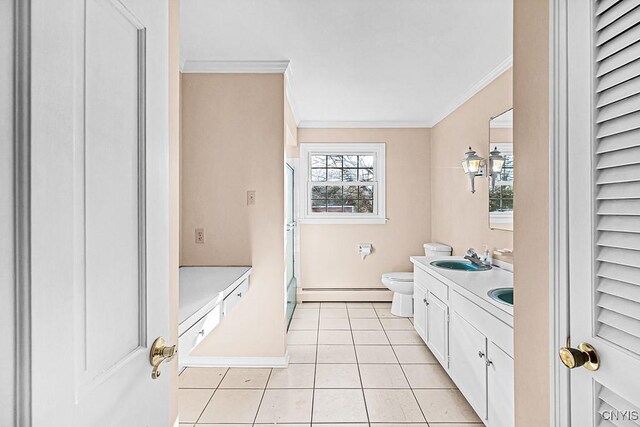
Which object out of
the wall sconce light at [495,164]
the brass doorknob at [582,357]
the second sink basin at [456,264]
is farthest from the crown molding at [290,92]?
the brass doorknob at [582,357]

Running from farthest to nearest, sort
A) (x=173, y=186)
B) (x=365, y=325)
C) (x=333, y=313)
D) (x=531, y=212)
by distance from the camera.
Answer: (x=333, y=313), (x=365, y=325), (x=173, y=186), (x=531, y=212)

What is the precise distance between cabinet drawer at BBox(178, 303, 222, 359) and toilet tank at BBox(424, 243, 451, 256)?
2.86 m

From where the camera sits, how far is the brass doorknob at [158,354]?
90cm

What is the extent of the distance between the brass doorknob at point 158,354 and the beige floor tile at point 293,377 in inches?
72.1

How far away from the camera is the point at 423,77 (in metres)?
3.13

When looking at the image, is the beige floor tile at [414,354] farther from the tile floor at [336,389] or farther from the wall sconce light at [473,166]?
the wall sconce light at [473,166]

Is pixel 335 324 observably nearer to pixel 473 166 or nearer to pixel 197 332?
pixel 473 166

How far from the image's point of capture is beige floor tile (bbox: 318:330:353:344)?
3.39 meters

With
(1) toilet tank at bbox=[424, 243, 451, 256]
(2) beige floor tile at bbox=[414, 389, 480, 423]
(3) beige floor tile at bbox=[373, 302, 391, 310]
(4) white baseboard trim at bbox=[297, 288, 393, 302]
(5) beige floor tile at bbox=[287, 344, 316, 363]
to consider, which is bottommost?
(2) beige floor tile at bbox=[414, 389, 480, 423]

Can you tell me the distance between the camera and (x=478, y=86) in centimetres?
321

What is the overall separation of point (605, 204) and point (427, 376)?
221 cm

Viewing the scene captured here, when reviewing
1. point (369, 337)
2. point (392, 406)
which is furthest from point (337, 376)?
point (369, 337)

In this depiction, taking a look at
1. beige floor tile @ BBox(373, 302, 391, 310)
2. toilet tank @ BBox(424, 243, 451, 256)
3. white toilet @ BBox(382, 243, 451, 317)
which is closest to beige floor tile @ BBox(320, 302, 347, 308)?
beige floor tile @ BBox(373, 302, 391, 310)

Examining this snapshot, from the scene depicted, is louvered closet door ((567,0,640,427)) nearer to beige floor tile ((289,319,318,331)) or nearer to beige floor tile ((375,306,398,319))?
beige floor tile ((289,319,318,331))
